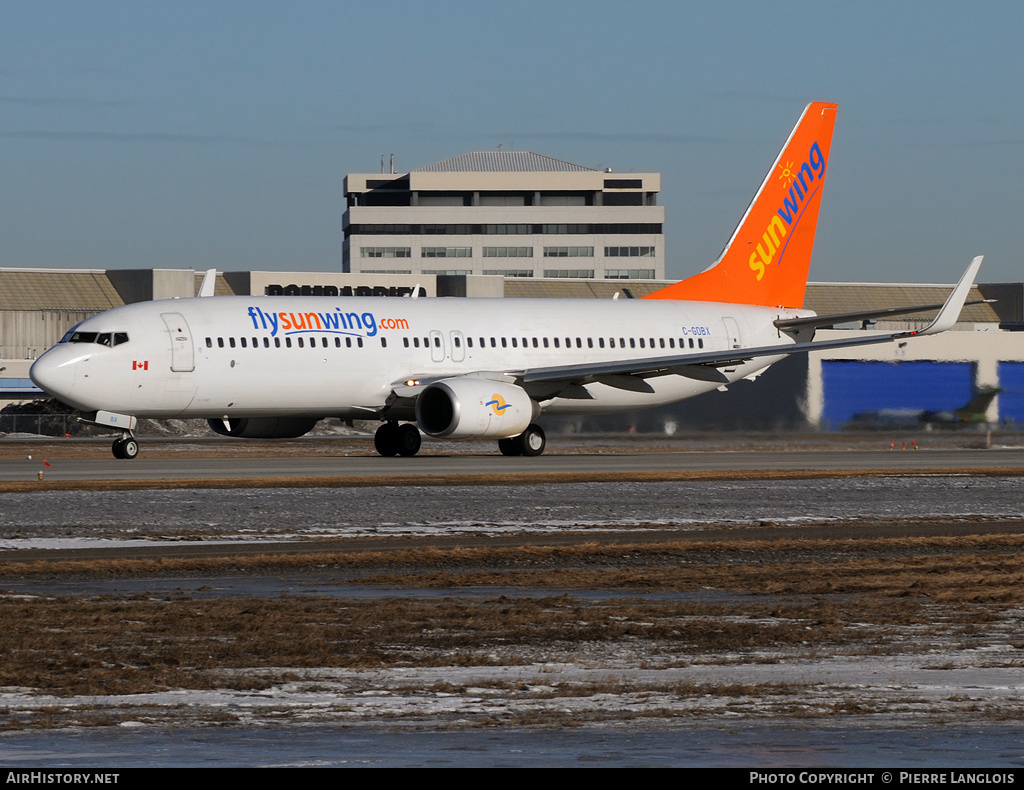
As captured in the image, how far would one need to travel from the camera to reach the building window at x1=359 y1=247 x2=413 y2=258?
620 feet

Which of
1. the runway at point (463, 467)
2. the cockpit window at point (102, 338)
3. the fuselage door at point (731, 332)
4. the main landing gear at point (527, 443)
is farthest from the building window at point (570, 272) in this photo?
the cockpit window at point (102, 338)

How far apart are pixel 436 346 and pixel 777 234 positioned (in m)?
12.5

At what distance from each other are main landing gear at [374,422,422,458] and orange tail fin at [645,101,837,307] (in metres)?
10.1

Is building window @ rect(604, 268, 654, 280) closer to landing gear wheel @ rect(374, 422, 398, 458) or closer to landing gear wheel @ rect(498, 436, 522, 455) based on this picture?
landing gear wheel @ rect(498, 436, 522, 455)

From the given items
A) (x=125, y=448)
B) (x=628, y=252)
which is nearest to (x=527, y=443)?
(x=125, y=448)

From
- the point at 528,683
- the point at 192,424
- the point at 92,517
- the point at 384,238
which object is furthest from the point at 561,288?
the point at 384,238

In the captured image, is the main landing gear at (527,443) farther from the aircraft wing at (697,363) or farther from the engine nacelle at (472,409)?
the engine nacelle at (472,409)

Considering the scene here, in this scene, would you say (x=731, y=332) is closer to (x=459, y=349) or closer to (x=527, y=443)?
(x=527, y=443)

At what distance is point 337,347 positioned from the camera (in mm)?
38000

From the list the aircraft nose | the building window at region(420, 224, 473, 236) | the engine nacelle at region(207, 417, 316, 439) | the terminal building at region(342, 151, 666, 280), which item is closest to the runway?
the engine nacelle at region(207, 417, 316, 439)

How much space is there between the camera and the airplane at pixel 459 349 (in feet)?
118

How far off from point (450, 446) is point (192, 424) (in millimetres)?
21932

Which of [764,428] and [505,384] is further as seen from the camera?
A: [764,428]

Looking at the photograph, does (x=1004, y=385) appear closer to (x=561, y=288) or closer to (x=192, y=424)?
(x=192, y=424)
